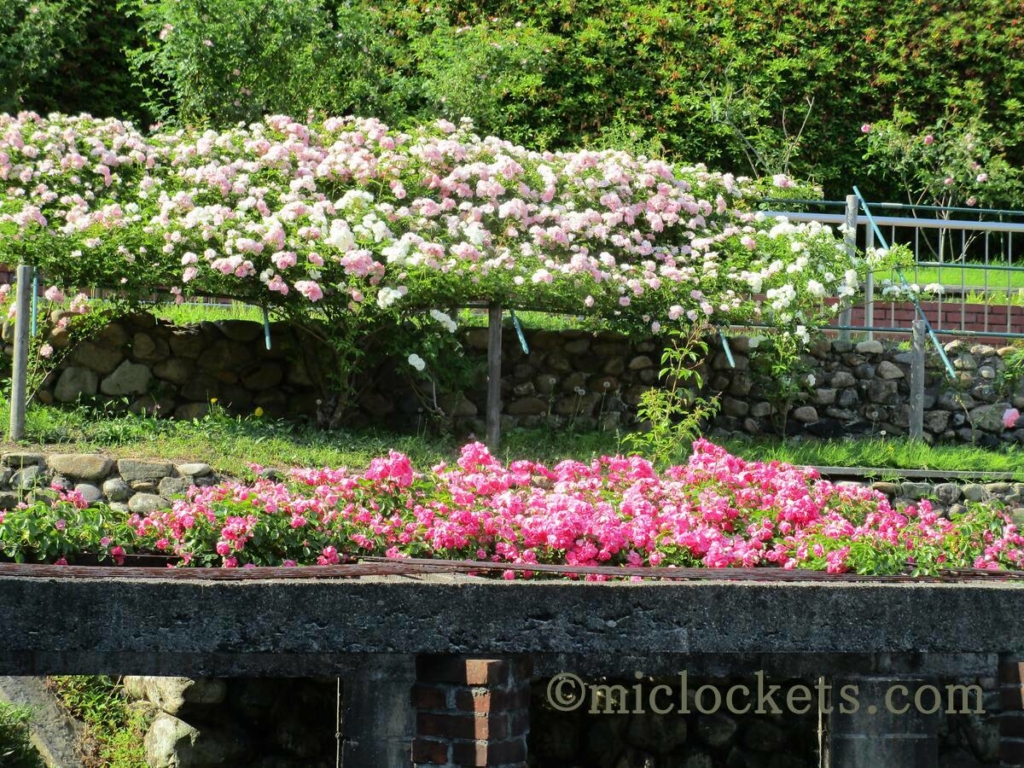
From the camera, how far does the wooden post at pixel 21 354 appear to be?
26.5 ft

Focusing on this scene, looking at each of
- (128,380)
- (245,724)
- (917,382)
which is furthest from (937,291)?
(245,724)

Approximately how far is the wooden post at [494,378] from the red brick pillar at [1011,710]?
4.71m

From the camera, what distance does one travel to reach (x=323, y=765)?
4.73 m

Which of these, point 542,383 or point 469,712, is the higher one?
point 542,383

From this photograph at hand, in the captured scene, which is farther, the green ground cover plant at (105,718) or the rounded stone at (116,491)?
the rounded stone at (116,491)

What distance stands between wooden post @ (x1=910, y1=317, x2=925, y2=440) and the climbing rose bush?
3.90 meters

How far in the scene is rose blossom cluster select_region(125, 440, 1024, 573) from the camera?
486 cm

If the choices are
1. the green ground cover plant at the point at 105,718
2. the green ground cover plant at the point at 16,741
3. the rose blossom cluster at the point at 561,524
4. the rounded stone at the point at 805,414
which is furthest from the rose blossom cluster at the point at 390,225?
the green ground cover plant at the point at 16,741

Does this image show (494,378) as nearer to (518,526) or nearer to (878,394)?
(878,394)

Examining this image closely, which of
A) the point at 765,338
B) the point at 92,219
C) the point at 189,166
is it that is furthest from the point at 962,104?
the point at 92,219

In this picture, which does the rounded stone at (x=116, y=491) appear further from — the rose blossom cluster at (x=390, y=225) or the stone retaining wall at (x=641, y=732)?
the stone retaining wall at (x=641, y=732)

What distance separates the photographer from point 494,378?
8641mm

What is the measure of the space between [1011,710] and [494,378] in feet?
16.3

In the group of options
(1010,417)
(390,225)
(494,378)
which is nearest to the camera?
(494,378)
